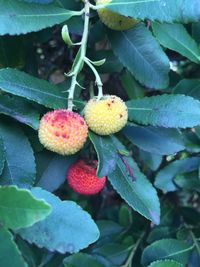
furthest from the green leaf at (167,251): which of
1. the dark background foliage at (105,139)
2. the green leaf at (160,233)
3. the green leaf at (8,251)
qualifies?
the green leaf at (8,251)

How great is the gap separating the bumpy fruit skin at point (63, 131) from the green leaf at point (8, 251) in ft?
0.60

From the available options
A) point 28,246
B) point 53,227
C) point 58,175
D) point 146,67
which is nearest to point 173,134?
point 146,67

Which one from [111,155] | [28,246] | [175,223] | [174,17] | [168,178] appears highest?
[174,17]

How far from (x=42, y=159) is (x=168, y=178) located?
1.23 ft

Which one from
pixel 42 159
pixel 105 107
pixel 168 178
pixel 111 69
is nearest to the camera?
pixel 105 107

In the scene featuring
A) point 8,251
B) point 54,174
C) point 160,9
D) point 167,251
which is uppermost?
point 160,9

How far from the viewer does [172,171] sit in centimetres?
121

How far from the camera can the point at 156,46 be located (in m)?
1.02

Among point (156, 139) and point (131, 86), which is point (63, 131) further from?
point (131, 86)

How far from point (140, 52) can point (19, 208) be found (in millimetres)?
498

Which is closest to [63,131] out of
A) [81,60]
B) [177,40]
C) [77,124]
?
[77,124]

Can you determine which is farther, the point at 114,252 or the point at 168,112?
the point at 114,252

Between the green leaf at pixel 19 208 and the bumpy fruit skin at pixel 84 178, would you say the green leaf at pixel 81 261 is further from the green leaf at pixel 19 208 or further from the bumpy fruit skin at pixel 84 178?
the green leaf at pixel 19 208

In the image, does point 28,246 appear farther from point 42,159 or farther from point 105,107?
point 105,107
